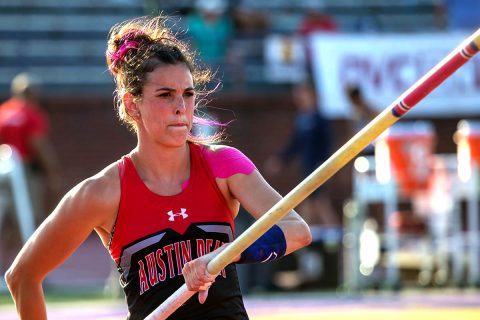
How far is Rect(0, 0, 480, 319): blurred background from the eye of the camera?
12391 millimetres

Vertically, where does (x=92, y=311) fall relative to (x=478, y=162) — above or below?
below

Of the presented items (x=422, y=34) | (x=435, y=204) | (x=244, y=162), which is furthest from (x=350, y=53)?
(x=244, y=162)

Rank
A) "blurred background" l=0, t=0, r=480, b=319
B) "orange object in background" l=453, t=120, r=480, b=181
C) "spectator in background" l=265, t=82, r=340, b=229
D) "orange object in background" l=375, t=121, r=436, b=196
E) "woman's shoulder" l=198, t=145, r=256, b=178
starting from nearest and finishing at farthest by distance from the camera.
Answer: "woman's shoulder" l=198, t=145, r=256, b=178 → "orange object in background" l=375, t=121, r=436, b=196 → "orange object in background" l=453, t=120, r=480, b=181 → "blurred background" l=0, t=0, r=480, b=319 → "spectator in background" l=265, t=82, r=340, b=229

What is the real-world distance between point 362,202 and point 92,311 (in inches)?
120

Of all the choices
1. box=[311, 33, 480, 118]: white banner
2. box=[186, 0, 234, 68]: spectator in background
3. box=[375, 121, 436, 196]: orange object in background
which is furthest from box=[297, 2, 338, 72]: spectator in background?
box=[375, 121, 436, 196]: orange object in background

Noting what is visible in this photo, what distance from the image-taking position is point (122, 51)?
15.8ft

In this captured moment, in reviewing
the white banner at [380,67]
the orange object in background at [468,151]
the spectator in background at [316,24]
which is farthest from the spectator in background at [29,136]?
the spectator in background at [316,24]

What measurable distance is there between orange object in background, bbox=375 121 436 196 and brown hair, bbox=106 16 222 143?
695 cm

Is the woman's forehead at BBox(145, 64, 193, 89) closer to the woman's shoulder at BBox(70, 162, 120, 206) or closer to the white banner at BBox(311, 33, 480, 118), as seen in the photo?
the woman's shoulder at BBox(70, 162, 120, 206)

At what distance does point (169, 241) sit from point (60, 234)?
1.38 ft

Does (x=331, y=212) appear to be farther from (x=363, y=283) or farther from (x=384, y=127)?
(x=384, y=127)

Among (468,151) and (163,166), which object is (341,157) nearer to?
(163,166)

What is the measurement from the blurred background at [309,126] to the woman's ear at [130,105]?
5.72 m

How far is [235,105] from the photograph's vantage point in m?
→ 17.8
